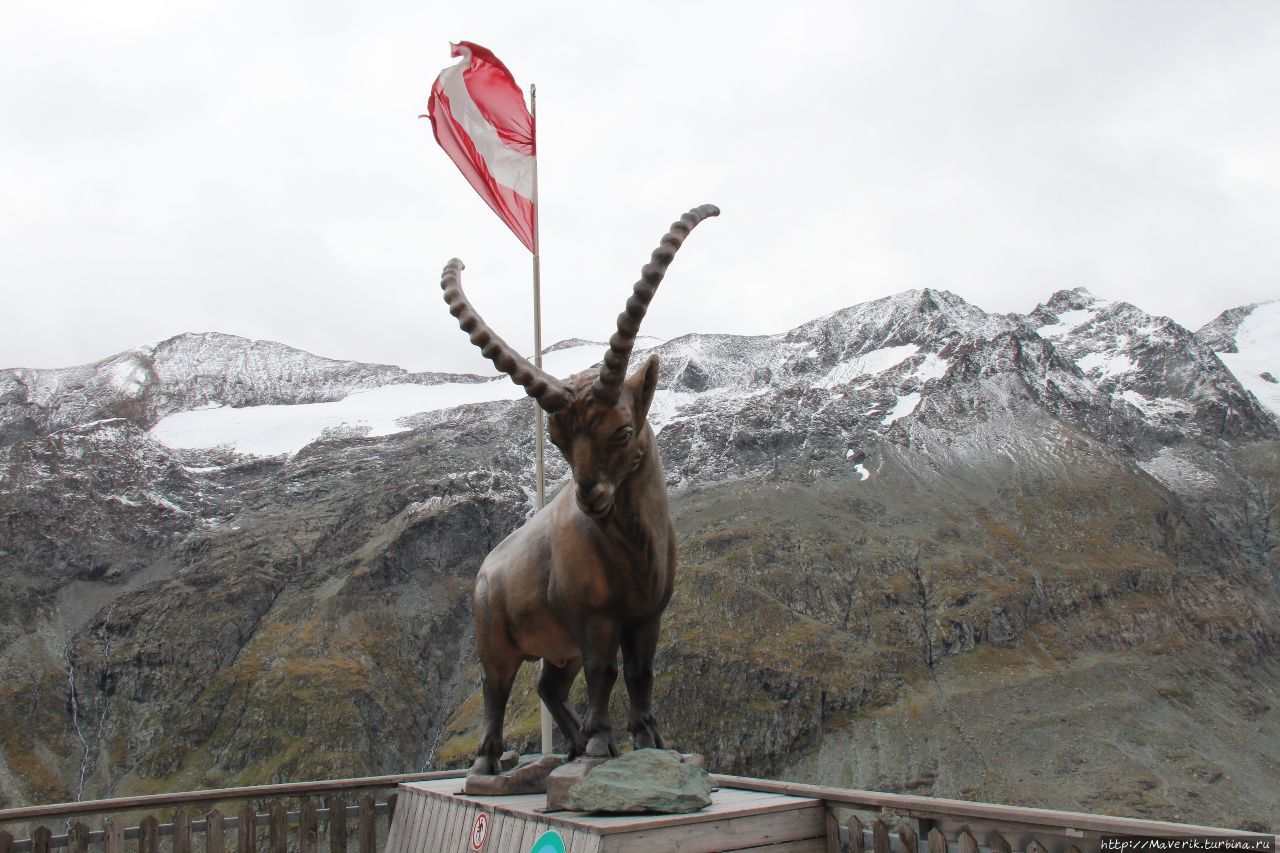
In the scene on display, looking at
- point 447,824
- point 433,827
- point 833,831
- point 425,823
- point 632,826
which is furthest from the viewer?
point 425,823

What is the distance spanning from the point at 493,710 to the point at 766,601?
108290 millimetres

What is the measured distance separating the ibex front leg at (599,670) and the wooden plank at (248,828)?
12.4 feet

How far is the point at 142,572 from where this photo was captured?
440 ft

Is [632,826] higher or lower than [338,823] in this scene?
higher

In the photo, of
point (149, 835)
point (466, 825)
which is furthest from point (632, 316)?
point (149, 835)

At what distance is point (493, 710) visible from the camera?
917 cm

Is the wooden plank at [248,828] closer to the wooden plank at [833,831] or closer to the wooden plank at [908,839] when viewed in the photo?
the wooden plank at [833,831]

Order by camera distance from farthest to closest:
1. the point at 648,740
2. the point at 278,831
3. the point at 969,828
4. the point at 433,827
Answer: the point at 278,831, the point at 433,827, the point at 648,740, the point at 969,828

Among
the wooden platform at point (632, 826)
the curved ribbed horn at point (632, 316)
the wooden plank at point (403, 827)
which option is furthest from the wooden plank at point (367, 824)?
the curved ribbed horn at point (632, 316)

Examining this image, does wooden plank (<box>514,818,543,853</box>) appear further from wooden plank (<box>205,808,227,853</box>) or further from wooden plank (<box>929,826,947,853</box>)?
wooden plank (<box>205,808,227,853</box>)

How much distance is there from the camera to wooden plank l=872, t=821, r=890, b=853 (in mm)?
6637

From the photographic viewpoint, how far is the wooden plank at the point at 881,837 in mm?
6637

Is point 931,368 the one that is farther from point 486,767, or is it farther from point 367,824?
point 486,767

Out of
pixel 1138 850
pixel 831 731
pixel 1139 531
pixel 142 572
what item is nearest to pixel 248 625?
pixel 142 572
